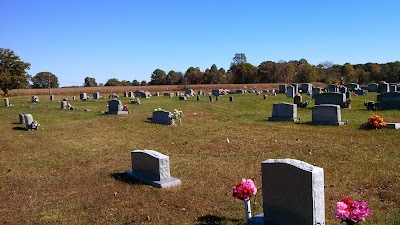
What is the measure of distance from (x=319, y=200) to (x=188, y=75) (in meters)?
113

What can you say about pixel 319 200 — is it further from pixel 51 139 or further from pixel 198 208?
pixel 51 139

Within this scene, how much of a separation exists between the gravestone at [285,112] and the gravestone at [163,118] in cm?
556

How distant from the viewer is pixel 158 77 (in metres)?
120

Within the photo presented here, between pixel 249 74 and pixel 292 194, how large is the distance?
98.1 m

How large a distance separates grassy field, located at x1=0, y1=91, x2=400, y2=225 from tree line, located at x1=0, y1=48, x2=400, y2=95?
2008 inches

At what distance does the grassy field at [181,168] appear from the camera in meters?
6.78

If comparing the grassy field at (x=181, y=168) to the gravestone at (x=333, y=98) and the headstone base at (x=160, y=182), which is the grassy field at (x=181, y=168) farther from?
the gravestone at (x=333, y=98)

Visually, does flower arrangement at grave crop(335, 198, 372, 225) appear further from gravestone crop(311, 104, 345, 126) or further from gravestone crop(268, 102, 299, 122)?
gravestone crop(268, 102, 299, 122)

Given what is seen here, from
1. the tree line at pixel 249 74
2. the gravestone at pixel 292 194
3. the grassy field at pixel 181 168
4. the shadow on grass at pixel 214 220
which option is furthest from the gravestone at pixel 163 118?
the tree line at pixel 249 74

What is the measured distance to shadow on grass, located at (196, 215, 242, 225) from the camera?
615 centimetres

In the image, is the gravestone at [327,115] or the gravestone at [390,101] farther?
the gravestone at [390,101]

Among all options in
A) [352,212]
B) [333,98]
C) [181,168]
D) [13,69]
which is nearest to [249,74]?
[13,69]

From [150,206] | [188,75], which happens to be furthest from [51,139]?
[188,75]

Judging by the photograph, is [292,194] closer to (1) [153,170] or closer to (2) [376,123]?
(1) [153,170]
